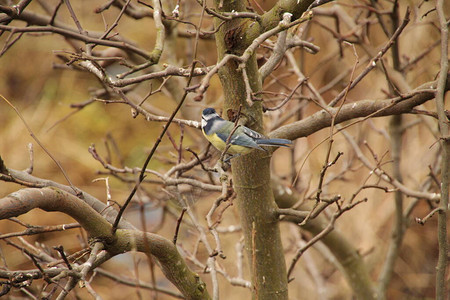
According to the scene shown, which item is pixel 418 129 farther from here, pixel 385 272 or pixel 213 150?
pixel 213 150

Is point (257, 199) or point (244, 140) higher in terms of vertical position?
point (244, 140)

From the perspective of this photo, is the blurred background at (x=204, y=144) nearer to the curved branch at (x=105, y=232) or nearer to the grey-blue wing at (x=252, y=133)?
the grey-blue wing at (x=252, y=133)

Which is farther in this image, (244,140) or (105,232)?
(244,140)

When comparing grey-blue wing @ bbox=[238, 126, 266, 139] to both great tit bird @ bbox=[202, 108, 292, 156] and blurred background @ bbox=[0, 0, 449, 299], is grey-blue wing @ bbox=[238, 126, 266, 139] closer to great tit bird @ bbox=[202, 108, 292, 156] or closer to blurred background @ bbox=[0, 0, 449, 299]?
great tit bird @ bbox=[202, 108, 292, 156]

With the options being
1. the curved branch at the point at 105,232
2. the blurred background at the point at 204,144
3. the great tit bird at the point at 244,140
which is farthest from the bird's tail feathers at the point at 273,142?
the blurred background at the point at 204,144

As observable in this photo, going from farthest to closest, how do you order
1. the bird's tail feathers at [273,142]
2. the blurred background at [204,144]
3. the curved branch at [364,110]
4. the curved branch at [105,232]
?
the blurred background at [204,144]
the bird's tail feathers at [273,142]
the curved branch at [364,110]
the curved branch at [105,232]

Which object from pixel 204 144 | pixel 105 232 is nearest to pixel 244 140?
pixel 105 232

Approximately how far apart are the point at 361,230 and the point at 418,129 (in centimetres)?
111

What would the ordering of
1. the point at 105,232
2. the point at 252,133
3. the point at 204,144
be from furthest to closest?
the point at 204,144, the point at 252,133, the point at 105,232

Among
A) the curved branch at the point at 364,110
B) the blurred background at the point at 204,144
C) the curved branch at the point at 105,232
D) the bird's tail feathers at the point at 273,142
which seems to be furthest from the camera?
the blurred background at the point at 204,144

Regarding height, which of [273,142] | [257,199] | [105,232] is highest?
[273,142]

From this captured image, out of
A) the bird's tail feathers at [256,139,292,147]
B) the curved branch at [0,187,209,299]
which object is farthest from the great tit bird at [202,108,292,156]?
the curved branch at [0,187,209,299]

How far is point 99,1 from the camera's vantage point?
572 centimetres

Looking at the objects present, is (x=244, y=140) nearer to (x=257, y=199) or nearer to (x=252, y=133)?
(x=252, y=133)
